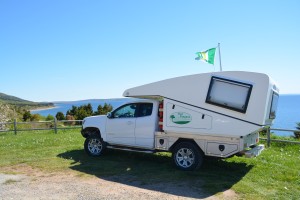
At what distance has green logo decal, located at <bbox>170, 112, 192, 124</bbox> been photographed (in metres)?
8.60

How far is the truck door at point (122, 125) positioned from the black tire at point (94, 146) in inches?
17.8

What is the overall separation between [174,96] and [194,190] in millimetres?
2810

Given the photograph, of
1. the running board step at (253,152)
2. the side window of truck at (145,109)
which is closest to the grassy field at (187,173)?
the running board step at (253,152)

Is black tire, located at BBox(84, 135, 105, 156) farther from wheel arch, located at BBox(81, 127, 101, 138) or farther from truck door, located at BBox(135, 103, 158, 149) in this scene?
truck door, located at BBox(135, 103, 158, 149)

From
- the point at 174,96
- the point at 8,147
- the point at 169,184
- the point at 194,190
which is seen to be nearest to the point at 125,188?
the point at 169,184

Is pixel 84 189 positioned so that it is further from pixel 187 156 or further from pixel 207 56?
pixel 207 56

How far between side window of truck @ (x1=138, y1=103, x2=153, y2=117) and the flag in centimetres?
337

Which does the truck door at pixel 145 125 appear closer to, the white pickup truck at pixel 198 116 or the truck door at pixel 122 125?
the white pickup truck at pixel 198 116

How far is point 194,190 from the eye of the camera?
7.05 meters

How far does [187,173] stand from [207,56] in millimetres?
5308

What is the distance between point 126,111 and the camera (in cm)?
1030

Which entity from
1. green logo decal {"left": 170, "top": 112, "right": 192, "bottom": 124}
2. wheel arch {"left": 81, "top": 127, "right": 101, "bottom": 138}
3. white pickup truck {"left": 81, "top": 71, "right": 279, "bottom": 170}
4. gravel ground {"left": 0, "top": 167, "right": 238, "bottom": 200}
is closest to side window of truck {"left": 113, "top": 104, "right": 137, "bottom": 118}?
white pickup truck {"left": 81, "top": 71, "right": 279, "bottom": 170}

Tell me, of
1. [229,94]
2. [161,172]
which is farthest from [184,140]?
[229,94]

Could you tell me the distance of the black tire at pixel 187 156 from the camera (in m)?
8.62
